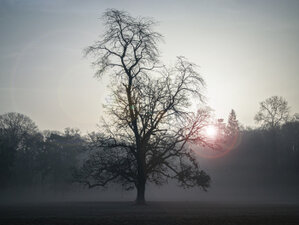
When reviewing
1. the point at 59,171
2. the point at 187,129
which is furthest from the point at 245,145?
the point at 187,129

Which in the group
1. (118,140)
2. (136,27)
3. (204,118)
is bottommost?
(118,140)

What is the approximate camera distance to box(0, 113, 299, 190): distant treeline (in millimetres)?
75062

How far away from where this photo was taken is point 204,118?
99.0 feet

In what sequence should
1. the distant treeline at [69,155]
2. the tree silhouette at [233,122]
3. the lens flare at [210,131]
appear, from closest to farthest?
1. the lens flare at [210,131]
2. the distant treeline at [69,155]
3. the tree silhouette at [233,122]

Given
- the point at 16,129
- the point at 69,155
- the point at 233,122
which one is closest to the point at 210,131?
the point at 69,155

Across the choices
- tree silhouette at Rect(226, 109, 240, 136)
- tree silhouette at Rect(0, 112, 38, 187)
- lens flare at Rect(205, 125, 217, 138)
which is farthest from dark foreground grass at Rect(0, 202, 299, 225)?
tree silhouette at Rect(226, 109, 240, 136)

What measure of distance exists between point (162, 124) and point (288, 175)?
5432 centimetres

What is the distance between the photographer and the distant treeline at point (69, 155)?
75062mm

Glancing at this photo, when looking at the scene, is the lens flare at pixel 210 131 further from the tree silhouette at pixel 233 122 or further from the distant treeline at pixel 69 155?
the tree silhouette at pixel 233 122

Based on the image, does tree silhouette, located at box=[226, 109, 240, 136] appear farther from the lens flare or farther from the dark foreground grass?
the dark foreground grass

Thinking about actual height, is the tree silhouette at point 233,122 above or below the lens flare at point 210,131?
above

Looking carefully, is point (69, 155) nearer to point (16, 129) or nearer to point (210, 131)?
point (16, 129)

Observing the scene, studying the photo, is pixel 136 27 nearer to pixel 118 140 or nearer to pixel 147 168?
pixel 118 140

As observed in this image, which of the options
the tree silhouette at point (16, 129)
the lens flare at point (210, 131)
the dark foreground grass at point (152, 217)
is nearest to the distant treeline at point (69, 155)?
the tree silhouette at point (16, 129)
